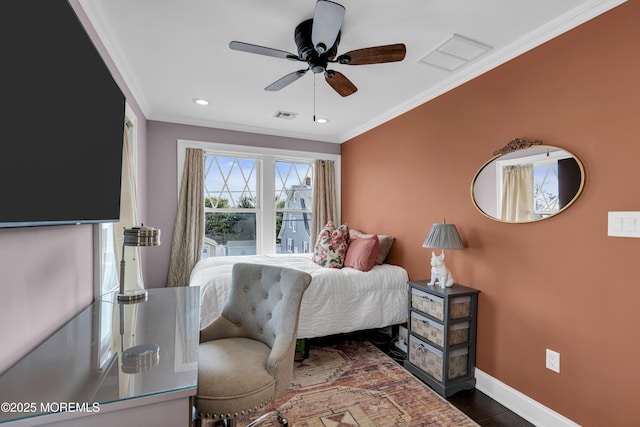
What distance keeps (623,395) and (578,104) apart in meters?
1.61

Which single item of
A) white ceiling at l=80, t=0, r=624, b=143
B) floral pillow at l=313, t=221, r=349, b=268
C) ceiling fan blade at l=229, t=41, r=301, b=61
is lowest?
floral pillow at l=313, t=221, r=349, b=268

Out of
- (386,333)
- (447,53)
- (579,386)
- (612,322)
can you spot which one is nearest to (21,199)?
(447,53)

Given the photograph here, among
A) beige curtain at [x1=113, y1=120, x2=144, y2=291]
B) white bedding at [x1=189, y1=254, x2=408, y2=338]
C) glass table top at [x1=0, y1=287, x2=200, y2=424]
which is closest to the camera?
glass table top at [x1=0, y1=287, x2=200, y2=424]

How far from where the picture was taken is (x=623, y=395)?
151 cm

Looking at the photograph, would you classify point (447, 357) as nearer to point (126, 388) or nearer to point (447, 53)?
point (126, 388)

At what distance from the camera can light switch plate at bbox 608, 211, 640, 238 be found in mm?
1471

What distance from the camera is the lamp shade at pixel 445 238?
2281mm

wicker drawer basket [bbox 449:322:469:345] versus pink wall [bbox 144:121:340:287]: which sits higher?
pink wall [bbox 144:121:340:287]

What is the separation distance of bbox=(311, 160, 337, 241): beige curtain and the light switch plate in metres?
3.20

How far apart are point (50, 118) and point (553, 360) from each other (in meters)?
2.80

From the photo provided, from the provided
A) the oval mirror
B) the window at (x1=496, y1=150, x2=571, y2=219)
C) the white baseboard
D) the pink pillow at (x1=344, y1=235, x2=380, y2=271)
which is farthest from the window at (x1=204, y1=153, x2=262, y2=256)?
the window at (x1=496, y1=150, x2=571, y2=219)

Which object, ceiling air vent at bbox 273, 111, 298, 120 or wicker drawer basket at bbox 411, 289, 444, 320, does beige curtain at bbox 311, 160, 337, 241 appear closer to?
ceiling air vent at bbox 273, 111, 298, 120

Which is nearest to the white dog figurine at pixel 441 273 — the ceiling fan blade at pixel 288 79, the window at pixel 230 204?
the ceiling fan blade at pixel 288 79

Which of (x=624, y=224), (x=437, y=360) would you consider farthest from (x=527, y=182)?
(x=437, y=360)
